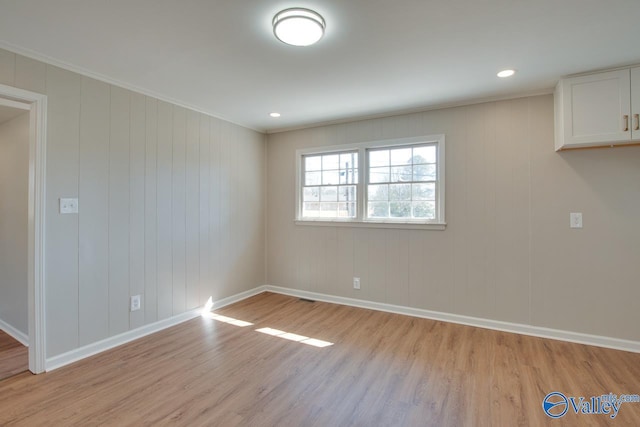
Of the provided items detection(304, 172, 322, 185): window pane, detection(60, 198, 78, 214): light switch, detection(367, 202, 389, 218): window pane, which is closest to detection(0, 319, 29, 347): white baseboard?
detection(60, 198, 78, 214): light switch

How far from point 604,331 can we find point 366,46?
11.2ft

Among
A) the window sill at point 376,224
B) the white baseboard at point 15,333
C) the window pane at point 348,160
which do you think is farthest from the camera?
the window pane at point 348,160

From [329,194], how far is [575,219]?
2.79 metres

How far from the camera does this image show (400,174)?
3828 millimetres

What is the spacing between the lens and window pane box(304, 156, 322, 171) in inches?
175

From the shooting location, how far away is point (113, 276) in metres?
2.86

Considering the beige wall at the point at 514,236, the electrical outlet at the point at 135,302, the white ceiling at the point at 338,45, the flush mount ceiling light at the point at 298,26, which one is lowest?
the electrical outlet at the point at 135,302

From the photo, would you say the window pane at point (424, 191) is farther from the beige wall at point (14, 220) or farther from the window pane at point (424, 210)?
the beige wall at point (14, 220)

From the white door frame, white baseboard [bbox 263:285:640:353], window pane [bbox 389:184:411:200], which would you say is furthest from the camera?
window pane [bbox 389:184:411:200]

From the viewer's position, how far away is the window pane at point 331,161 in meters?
4.30

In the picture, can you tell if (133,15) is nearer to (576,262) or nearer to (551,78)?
(551,78)

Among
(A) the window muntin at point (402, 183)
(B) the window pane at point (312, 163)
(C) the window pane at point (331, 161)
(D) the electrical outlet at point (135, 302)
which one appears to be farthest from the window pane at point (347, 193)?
(D) the electrical outlet at point (135, 302)

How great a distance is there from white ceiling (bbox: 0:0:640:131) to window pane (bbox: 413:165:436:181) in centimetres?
81

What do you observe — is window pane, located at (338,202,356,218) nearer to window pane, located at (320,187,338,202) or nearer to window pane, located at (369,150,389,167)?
window pane, located at (320,187,338,202)
